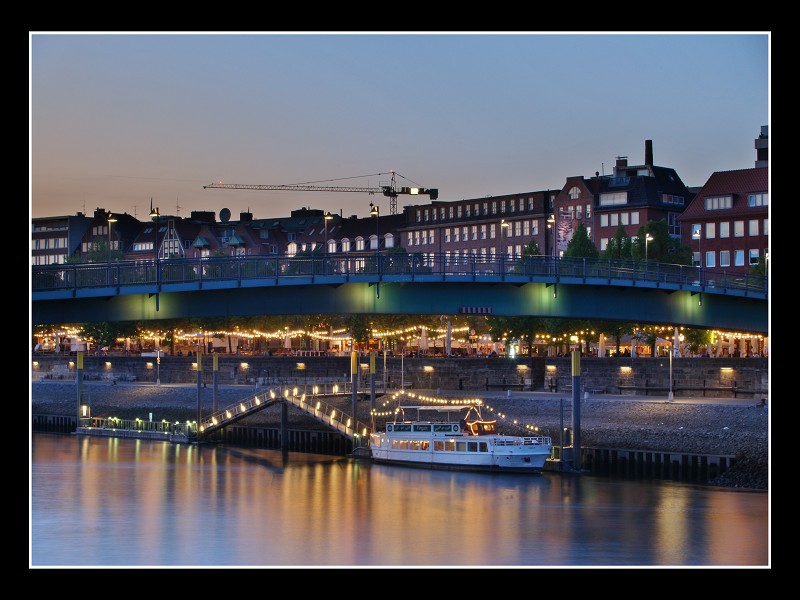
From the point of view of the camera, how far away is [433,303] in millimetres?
69750

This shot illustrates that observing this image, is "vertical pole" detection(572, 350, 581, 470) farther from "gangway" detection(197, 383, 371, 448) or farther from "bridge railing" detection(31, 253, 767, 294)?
"gangway" detection(197, 383, 371, 448)

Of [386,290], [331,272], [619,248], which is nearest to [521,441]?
[386,290]

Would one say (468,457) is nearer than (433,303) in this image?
No

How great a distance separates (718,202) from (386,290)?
79460mm

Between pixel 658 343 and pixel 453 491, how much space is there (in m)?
59.5

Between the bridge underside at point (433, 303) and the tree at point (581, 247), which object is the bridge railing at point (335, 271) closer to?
the bridge underside at point (433, 303)

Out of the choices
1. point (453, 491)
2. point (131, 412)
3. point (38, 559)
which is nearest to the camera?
point (38, 559)

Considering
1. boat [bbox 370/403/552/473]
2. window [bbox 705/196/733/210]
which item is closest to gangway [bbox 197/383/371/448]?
boat [bbox 370/403/552/473]

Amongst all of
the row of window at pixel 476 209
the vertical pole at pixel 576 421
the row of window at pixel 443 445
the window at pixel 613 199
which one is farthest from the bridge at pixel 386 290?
the row of window at pixel 476 209

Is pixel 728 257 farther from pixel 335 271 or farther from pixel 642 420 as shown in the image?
pixel 335 271

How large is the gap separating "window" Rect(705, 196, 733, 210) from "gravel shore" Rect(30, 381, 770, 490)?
4699 centimetres
